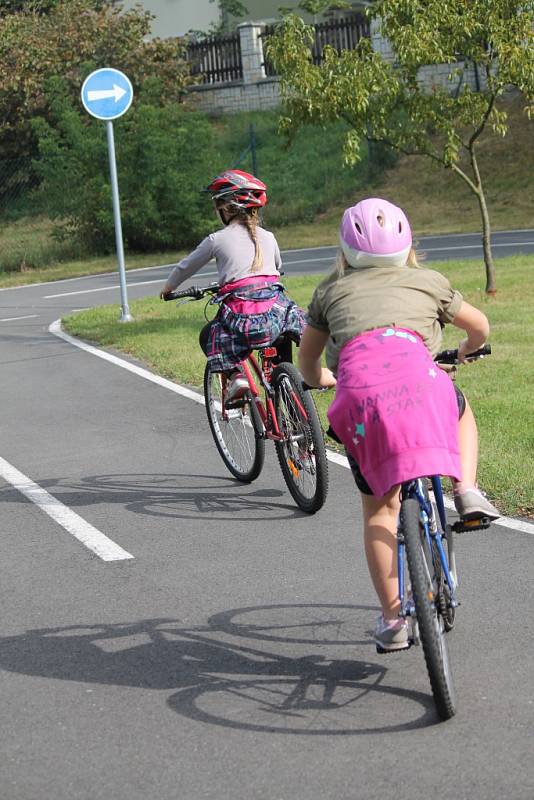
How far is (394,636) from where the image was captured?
4477 millimetres

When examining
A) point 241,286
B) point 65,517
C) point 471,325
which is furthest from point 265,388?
point 471,325

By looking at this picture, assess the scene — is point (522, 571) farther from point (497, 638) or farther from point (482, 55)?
point (482, 55)

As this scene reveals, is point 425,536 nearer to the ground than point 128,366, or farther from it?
farther from it

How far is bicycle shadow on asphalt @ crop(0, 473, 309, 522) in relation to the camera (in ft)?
23.8

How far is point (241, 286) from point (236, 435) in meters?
1.05

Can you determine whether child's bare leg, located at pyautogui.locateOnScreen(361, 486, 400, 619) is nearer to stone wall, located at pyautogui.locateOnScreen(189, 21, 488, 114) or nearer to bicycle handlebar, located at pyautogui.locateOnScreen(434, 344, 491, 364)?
bicycle handlebar, located at pyautogui.locateOnScreen(434, 344, 491, 364)

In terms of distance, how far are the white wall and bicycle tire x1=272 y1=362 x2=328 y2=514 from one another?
4641 cm

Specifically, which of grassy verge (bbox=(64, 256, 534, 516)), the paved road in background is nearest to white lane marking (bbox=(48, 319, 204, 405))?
grassy verge (bbox=(64, 256, 534, 516))

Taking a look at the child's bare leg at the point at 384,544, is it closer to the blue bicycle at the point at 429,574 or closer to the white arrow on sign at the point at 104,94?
the blue bicycle at the point at 429,574

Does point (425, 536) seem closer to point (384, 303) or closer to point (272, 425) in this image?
point (384, 303)

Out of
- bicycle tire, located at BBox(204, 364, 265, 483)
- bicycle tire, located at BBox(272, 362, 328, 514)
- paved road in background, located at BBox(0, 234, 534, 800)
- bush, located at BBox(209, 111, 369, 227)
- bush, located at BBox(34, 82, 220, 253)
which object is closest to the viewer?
paved road in background, located at BBox(0, 234, 534, 800)

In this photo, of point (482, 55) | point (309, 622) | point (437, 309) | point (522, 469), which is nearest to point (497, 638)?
point (309, 622)

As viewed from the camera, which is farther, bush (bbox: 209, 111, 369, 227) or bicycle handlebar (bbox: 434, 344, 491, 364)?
bush (bbox: 209, 111, 369, 227)

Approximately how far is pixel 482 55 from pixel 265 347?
9.45 m
